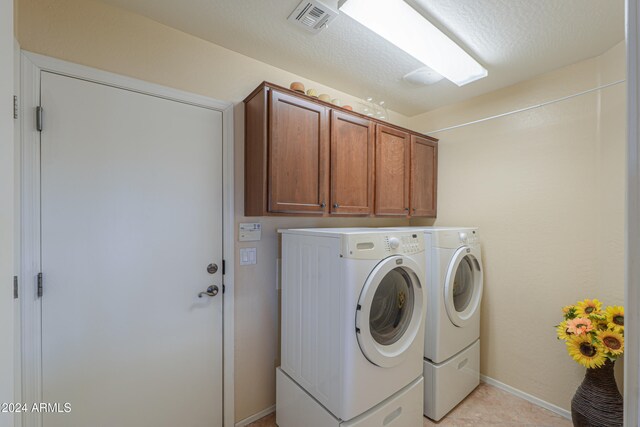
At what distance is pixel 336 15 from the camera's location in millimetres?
1393

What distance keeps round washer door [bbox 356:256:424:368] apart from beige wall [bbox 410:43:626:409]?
42.8 inches

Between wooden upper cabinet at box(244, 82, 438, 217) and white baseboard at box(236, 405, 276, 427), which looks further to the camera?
white baseboard at box(236, 405, 276, 427)

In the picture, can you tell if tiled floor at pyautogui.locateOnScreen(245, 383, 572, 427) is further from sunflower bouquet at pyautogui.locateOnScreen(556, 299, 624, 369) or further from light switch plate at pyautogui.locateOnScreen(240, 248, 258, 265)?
light switch plate at pyautogui.locateOnScreen(240, 248, 258, 265)

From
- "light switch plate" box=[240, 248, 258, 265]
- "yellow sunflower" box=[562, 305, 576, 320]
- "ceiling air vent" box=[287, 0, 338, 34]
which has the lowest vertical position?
"yellow sunflower" box=[562, 305, 576, 320]

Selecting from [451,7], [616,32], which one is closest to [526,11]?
[451,7]

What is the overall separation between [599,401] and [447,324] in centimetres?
84

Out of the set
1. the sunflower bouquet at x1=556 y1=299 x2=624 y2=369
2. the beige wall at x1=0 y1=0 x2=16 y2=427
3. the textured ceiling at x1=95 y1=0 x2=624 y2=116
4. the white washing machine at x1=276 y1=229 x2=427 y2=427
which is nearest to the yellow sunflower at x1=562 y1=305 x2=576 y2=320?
the sunflower bouquet at x1=556 y1=299 x2=624 y2=369

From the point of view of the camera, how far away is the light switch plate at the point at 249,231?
1.76 meters

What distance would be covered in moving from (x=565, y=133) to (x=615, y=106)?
27 centimetres

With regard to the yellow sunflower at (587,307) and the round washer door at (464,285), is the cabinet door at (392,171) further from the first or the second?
the yellow sunflower at (587,307)

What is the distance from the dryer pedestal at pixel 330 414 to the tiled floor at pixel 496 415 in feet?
0.76

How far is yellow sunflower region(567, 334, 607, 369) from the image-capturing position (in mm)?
1510

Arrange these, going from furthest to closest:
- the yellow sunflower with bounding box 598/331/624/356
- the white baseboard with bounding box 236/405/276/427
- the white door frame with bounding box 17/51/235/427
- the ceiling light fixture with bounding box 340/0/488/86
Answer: the white baseboard with bounding box 236/405/276/427
the yellow sunflower with bounding box 598/331/624/356
the ceiling light fixture with bounding box 340/0/488/86
the white door frame with bounding box 17/51/235/427

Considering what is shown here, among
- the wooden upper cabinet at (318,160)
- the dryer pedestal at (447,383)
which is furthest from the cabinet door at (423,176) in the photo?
the dryer pedestal at (447,383)
